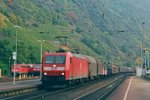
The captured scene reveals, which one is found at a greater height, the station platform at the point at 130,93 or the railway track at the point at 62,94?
the railway track at the point at 62,94

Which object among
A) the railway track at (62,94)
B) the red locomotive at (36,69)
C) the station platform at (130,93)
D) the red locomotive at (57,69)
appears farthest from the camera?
the red locomotive at (36,69)

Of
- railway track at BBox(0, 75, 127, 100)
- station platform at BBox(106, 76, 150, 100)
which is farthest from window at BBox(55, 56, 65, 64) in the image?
station platform at BBox(106, 76, 150, 100)

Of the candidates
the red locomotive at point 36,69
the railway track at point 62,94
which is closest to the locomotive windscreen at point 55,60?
the railway track at point 62,94

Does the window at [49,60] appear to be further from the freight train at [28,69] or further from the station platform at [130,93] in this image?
the freight train at [28,69]

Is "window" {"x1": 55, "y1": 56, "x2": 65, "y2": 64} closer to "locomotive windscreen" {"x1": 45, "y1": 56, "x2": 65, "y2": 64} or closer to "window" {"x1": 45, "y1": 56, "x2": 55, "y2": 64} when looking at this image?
"locomotive windscreen" {"x1": 45, "y1": 56, "x2": 65, "y2": 64}

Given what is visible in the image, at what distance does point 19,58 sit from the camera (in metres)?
126

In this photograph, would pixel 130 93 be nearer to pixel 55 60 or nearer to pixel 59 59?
pixel 59 59

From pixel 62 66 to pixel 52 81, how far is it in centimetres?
183

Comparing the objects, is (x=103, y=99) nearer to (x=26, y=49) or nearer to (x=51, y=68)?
(x=51, y=68)

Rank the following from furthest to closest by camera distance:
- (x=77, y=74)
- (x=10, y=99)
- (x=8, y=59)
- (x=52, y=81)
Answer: (x=8, y=59), (x=77, y=74), (x=52, y=81), (x=10, y=99)

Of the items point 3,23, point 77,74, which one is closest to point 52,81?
point 77,74

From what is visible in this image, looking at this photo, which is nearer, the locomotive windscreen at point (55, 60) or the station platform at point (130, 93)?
the station platform at point (130, 93)

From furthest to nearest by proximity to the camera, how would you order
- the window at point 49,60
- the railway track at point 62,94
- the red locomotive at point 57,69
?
the window at point 49,60 < the red locomotive at point 57,69 < the railway track at point 62,94

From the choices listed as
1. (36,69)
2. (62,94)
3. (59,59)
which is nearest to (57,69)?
(59,59)
